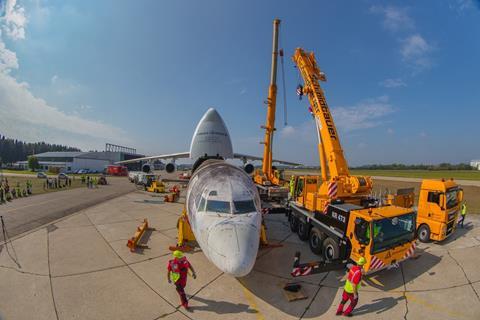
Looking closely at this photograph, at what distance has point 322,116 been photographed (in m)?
10.7

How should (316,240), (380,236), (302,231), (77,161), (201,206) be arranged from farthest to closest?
(77,161)
(302,231)
(316,240)
(201,206)
(380,236)

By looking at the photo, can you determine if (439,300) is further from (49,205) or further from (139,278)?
(49,205)

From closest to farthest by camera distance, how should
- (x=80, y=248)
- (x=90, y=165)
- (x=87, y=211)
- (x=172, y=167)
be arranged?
(x=80, y=248)
(x=87, y=211)
(x=172, y=167)
(x=90, y=165)

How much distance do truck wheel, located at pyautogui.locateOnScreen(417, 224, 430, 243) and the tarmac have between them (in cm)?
51

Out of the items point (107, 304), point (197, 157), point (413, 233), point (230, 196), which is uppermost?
point (197, 157)

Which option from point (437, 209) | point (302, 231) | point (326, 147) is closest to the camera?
point (437, 209)

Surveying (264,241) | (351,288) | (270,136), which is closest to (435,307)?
(351,288)

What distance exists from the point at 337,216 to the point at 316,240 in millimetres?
1614

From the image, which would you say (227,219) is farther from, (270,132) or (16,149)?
(16,149)

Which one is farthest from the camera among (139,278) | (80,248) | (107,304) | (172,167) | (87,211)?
(172,167)

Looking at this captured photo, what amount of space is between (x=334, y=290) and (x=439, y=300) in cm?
257

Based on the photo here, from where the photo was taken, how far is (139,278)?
6.47m

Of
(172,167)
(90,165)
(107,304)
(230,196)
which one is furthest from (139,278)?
(90,165)

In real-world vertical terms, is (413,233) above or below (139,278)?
above
